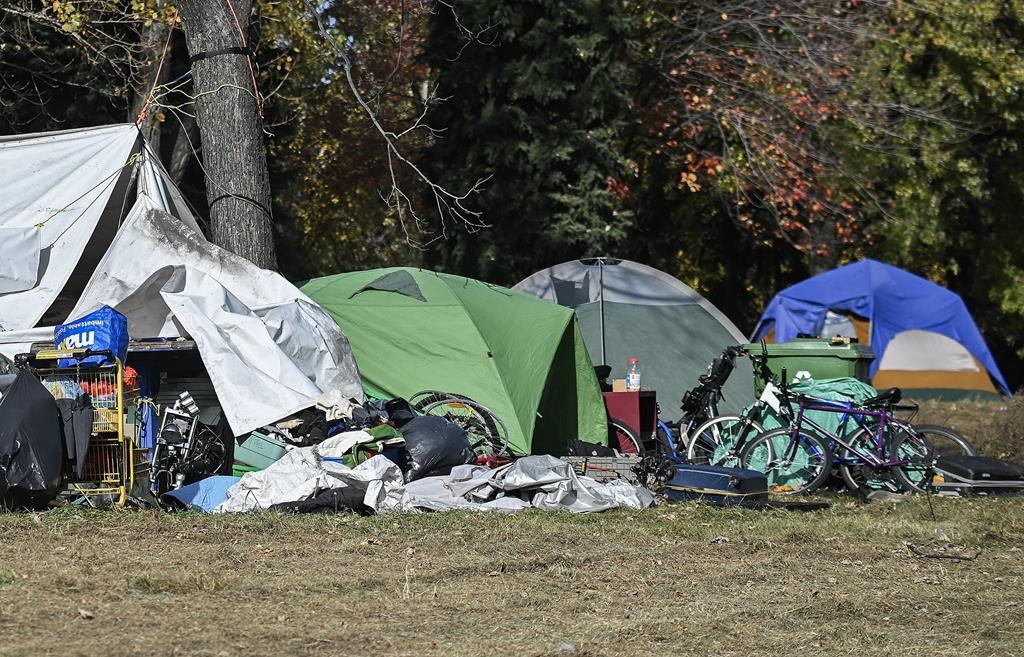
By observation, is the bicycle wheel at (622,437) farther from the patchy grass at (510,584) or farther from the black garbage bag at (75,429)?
the black garbage bag at (75,429)

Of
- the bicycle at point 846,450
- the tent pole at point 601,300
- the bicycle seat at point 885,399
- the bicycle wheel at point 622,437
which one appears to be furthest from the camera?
the tent pole at point 601,300

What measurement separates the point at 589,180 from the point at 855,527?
38.0 feet

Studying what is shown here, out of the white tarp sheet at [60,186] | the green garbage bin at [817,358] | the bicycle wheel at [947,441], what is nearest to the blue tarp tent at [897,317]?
the green garbage bin at [817,358]

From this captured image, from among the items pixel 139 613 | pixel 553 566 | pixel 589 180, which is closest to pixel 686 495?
pixel 553 566

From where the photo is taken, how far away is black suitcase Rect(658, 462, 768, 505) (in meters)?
9.15

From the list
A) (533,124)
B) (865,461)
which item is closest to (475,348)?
(865,461)

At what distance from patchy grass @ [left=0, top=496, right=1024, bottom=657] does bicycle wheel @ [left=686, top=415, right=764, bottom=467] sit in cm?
189

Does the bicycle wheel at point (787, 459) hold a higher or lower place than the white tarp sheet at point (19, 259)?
lower

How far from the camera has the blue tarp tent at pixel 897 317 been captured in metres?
19.4

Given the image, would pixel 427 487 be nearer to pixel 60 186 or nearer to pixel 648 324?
pixel 60 186

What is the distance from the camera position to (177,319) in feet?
32.0

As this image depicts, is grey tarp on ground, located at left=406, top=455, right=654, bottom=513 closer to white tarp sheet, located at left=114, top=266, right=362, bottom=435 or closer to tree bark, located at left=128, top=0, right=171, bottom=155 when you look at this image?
white tarp sheet, located at left=114, top=266, right=362, bottom=435

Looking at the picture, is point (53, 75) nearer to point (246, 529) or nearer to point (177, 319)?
point (177, 319)

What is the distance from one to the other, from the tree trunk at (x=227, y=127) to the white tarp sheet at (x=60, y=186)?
71 centimetres
